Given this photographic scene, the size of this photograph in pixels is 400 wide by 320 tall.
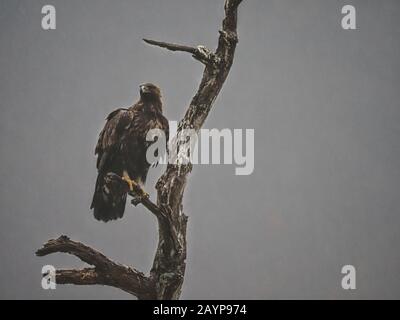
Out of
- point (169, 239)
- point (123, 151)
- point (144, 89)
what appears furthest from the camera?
point (144, 89)

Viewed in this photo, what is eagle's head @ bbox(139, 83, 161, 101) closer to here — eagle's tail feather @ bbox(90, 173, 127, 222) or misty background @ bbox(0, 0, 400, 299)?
misty background @ bbox(0, 0, 400, 299)

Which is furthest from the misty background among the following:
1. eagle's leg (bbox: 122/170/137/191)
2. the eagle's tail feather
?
eagle's leg (bbox: 122/170/137/191)

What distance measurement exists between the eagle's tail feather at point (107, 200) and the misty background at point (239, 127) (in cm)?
6

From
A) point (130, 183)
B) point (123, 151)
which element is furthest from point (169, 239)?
point (123, 151)

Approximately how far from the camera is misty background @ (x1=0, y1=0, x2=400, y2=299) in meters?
2.18

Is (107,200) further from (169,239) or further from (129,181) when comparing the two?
(169,239)

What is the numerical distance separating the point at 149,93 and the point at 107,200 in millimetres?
585

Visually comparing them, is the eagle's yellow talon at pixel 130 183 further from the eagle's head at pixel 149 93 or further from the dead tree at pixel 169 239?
the eagle's head at pixel 149 93

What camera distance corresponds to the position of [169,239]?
6.35 ft

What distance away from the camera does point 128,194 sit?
2102mm

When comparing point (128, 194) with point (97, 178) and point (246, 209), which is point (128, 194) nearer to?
point (97, 178)

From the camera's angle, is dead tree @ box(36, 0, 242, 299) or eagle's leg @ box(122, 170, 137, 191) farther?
eagle's leg @ box(122, 170, 137, 191)

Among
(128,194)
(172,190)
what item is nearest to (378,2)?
(172,190)

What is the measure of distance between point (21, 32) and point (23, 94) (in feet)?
1.13
